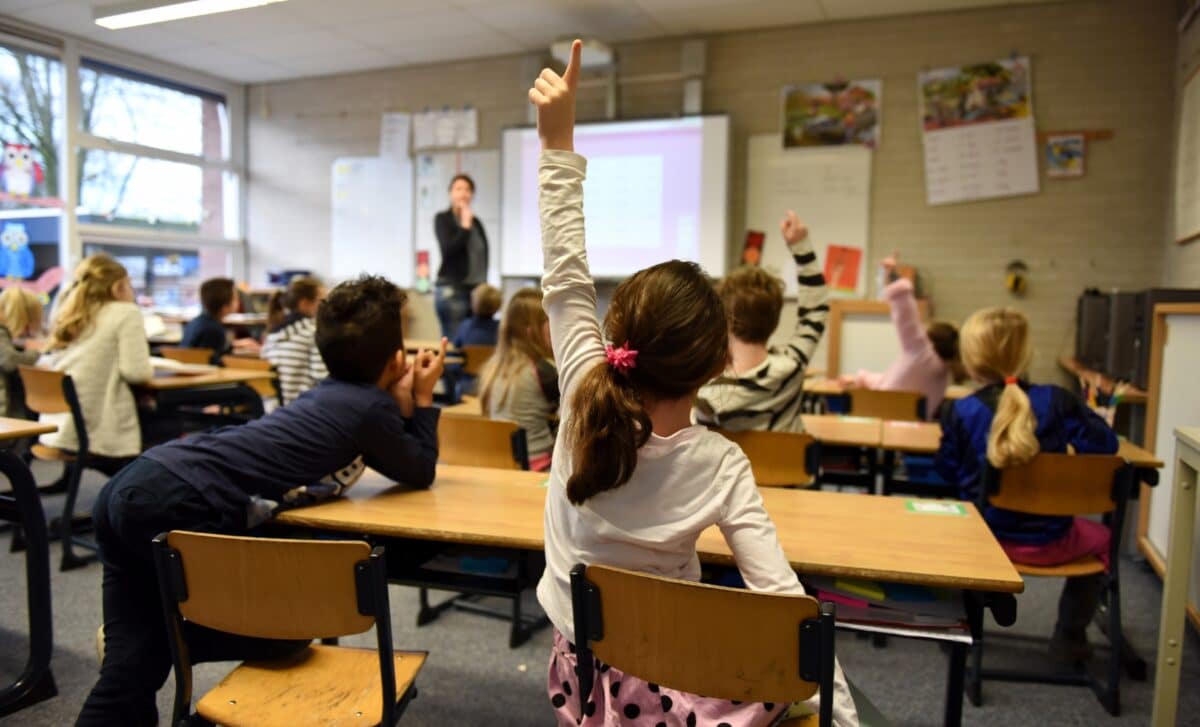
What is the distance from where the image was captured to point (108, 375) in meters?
2.99

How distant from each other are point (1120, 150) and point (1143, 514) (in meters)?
2.86

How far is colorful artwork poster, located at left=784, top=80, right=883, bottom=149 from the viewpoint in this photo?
5309 millimetres

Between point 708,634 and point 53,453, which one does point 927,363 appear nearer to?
point 708,634

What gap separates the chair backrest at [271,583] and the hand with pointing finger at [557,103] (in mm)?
664

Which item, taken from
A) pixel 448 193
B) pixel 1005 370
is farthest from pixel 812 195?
pixel 1005 370

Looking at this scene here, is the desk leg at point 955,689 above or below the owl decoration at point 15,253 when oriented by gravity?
below

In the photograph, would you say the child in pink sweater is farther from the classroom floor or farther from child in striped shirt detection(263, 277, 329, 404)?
child in striped shirt detection(263, 277, 329, 404)

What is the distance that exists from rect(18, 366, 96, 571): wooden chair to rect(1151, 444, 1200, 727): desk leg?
3.31 m

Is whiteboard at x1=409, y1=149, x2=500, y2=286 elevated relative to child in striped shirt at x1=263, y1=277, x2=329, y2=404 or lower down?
elevated

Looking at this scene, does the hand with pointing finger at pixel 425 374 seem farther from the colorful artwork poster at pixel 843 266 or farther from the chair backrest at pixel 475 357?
the colorful artwork poster at pixel 843 266

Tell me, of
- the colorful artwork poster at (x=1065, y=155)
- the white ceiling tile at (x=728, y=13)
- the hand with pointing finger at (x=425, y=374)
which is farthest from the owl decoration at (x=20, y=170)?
the colorful artwork poster at (x=1065, y=155)

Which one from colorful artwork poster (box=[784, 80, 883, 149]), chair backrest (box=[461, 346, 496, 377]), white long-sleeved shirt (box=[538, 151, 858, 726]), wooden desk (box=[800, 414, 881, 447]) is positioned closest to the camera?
white long-sleeved shirt (box=[538, 151, 858, 726])

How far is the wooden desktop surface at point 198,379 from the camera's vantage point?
3115 mm

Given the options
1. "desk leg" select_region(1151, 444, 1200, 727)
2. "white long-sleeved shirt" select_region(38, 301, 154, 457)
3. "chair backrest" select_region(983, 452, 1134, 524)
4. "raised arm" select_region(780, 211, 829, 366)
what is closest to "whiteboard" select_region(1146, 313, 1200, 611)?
"chair backrest" select_region(983, 452, 1134, 524)
